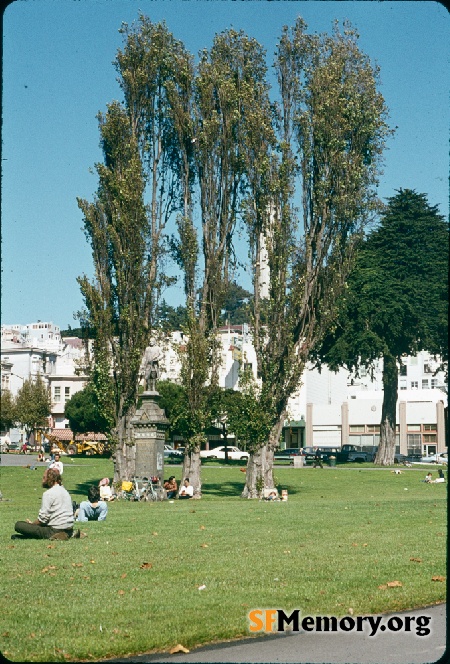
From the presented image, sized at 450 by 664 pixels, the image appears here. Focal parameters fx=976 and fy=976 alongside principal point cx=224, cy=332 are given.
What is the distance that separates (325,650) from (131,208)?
Result: 101 ft

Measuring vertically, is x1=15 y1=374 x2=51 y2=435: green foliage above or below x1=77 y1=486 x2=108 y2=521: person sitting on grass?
above

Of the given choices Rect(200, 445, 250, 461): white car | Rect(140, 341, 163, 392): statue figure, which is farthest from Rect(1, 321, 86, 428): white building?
Rect(140, 341, 163, 392): statue figure

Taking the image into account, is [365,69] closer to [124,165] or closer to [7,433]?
[124,165]

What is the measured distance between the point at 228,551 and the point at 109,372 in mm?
24177

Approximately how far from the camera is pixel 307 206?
121 feet

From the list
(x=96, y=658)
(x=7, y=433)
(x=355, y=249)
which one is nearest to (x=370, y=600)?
(x=96, y=658)

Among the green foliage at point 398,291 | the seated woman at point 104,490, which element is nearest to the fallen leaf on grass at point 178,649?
the seated woman at point 104,490

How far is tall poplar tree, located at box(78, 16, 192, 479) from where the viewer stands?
1475 inches

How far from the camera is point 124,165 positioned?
37.9 m

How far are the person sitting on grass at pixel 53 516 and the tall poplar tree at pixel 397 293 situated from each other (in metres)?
42.7

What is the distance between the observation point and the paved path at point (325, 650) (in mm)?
7398

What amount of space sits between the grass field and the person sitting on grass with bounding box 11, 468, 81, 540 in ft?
1.04

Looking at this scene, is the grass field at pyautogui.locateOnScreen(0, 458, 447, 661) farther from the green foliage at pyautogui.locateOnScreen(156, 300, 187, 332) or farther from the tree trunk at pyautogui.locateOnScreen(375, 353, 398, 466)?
the tree trunk at pyautogui.locateOnScreen(375, 353, 398, 466)

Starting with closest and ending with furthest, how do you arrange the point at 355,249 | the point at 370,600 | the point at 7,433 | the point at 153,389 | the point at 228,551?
1. the point at 370,600
2. the point at 228,551
3. the point at 153,389
4. the point at 355,249
5. the point at 7,433
